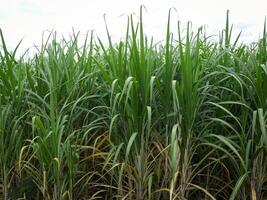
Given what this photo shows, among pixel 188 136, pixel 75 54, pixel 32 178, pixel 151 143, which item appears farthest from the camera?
pixel 75 54

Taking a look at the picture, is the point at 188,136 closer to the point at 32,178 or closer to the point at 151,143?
the point at 151,143

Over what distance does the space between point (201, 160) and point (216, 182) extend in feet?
0.77

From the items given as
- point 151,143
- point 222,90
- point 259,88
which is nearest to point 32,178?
point 151,143

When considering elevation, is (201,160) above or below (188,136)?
below

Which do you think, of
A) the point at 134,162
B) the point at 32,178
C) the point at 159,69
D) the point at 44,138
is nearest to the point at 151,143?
the point at 134,162

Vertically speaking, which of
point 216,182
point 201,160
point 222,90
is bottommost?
point 216,182

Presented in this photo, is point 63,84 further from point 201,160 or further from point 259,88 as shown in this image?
point 259,88

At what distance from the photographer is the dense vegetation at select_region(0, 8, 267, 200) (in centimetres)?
205

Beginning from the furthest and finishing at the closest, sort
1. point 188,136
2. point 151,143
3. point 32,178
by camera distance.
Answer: point 32,178 < point 151,143 < point 188,136

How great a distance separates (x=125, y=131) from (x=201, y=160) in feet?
1.31

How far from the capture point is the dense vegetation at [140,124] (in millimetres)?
2055

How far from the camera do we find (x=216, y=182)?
2311 mm

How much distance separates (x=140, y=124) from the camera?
207 cm

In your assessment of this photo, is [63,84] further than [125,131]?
Yes
